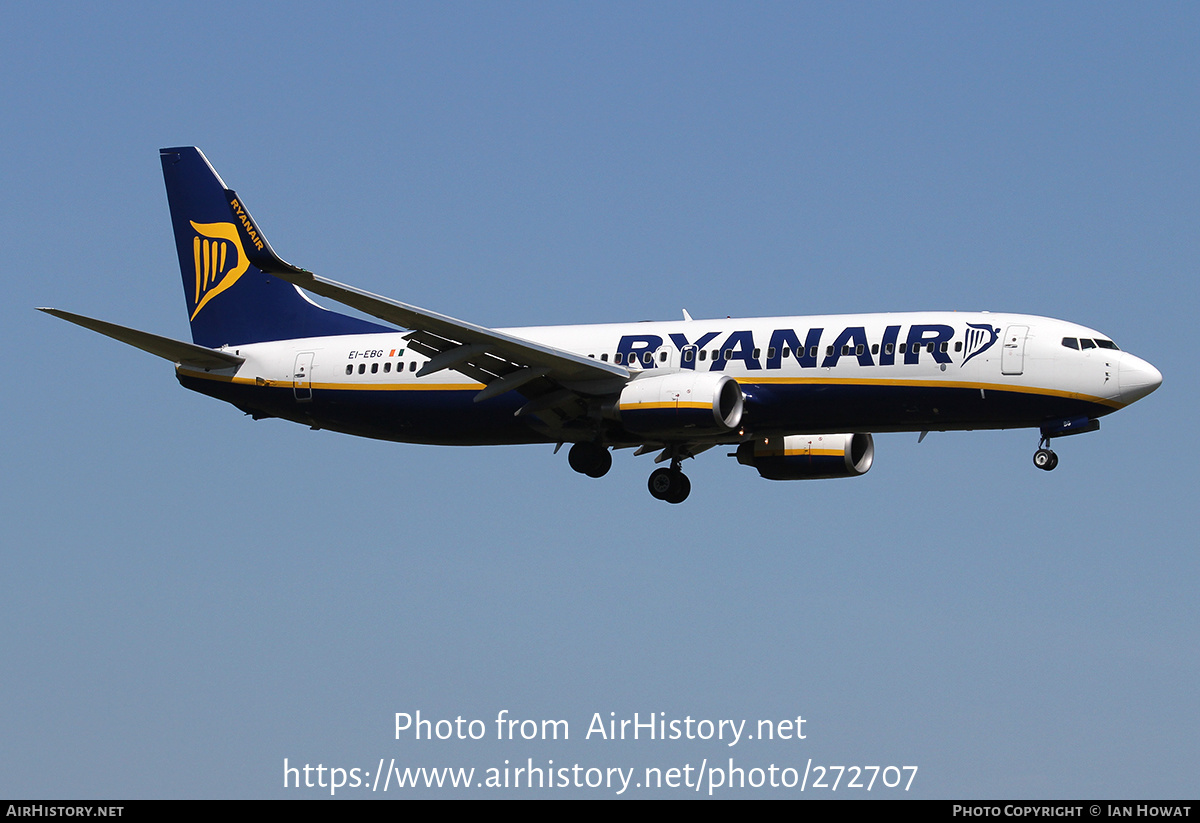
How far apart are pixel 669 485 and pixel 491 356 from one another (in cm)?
701

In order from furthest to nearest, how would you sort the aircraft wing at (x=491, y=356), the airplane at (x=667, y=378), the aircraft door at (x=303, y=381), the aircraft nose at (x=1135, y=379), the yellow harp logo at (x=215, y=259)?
the yellow harp logo at (x=215, y=259) → the aircraft door at (x=303, y=381) → the airplane at (x=667, y=378) → the aircraft nose at (x=1135, y=379) → the aircraft wing at (x=491, y=356)

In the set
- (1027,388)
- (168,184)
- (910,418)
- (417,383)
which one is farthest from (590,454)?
(168,184)

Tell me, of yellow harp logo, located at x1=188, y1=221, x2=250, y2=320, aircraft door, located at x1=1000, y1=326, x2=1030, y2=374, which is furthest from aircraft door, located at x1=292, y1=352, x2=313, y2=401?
aircraft door, located at x1=1000, y1=326, x2=1030, y2=374

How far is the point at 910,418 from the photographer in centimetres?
3994

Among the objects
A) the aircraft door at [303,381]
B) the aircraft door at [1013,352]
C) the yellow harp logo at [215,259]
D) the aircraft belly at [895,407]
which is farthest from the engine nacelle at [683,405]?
the yellow harp logo at [215,259]

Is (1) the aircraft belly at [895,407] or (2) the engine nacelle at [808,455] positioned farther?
(2) the engine nacelle at [808,455]

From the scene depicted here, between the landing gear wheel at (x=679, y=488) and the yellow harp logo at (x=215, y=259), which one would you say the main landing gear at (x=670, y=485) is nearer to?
the landing gear wheel at (x=679, y=488)

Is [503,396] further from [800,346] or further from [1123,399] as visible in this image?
[1123,399]

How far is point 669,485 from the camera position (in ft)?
148

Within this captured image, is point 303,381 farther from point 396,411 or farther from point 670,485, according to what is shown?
point 670,485

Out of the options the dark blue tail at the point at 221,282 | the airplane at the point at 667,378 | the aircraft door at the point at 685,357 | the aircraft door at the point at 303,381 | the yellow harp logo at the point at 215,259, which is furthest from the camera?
the yellow harp logo at the point at 215,259

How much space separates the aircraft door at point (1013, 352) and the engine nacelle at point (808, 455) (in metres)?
7.31

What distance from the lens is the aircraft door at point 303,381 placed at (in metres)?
46.1

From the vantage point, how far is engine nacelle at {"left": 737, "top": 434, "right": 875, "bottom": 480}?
4566cm
